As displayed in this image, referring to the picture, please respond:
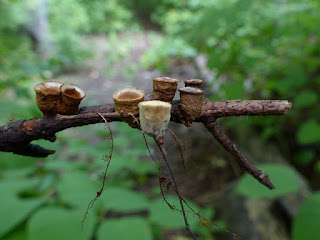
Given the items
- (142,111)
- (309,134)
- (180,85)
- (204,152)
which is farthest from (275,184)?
(204,152)

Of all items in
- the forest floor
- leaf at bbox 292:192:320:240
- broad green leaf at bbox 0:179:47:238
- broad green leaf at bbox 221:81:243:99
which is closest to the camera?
broad green leaf at bbox 221:81:243:99

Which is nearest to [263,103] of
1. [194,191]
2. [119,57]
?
[194,191]

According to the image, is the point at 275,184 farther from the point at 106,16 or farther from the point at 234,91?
the point at 106,16

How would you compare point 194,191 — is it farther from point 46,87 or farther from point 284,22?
point 46,87

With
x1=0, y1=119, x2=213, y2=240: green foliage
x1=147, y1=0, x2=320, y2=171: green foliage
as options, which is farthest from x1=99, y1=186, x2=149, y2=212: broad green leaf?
x1=147, y1=0, x2=320, y2=171: green foliage

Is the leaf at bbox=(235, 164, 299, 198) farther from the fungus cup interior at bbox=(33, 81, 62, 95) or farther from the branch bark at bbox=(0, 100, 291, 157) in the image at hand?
the fungus cup interior at bbox=(33, 81, 62, 95)
